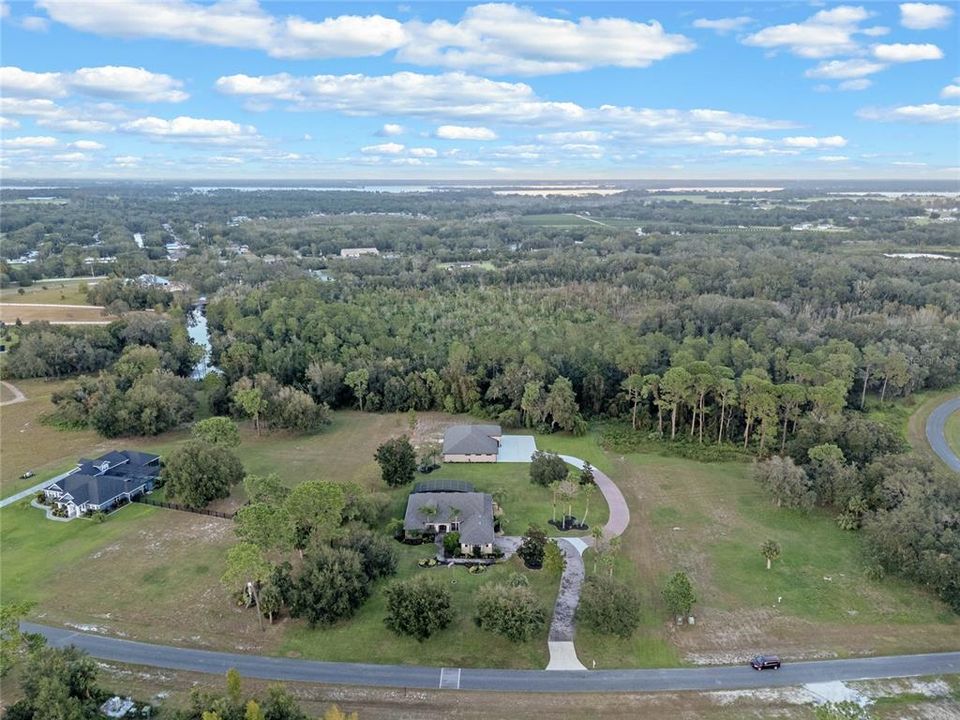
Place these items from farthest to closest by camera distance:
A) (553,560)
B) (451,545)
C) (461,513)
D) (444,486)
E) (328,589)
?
(444,486)
(461,513)
(451,545)
(553,560)
(328,589)

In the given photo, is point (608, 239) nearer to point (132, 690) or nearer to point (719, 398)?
point (719, 398)

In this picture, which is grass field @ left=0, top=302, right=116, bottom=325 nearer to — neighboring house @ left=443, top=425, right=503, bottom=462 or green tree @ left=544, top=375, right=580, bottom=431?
neighboring house @ left=443, top=425, right=503, bottom=462

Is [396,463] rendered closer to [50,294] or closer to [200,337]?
[200,337]

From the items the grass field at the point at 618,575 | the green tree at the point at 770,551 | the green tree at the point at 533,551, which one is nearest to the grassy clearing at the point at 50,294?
the grass field at the point at 618,575

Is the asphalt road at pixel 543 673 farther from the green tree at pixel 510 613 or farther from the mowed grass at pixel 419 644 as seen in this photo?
the green tree at pixel 510 613

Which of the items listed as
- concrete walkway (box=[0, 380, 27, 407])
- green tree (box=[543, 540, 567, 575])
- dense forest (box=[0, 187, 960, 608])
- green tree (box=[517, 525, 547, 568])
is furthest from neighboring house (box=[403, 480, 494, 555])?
concrete walkway (box=[0, 380, 27, 407])

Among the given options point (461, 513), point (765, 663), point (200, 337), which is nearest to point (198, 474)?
point (461, 513)

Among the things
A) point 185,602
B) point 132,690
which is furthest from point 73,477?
point 132,690
